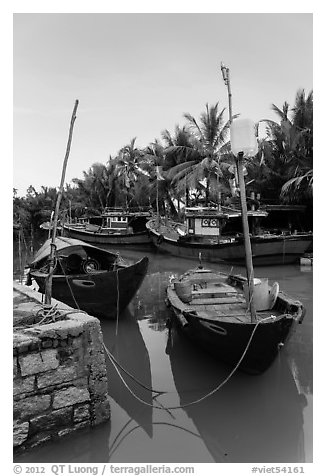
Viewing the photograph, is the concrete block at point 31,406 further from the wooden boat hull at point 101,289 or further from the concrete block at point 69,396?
the wooden boat hull at point 101,289

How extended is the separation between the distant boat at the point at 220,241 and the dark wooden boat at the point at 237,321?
9.38 m

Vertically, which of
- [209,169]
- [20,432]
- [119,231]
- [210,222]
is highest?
[209,169]

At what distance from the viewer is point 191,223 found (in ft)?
63.7

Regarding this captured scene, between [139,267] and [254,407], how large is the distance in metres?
4.01

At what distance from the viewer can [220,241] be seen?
18.0m

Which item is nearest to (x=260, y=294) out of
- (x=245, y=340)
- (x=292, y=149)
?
(x=245, y=340)

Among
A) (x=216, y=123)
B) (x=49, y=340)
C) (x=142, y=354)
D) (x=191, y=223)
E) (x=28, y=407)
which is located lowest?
(x=142, y=354)

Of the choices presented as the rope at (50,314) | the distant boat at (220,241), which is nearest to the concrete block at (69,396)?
the rope at (50,314)

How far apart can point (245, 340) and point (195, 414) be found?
110 centimetres

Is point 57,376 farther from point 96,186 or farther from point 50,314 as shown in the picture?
point 96,186

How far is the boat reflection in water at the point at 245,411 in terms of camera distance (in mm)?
3711

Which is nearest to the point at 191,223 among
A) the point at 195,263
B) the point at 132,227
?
the point at 195,263
